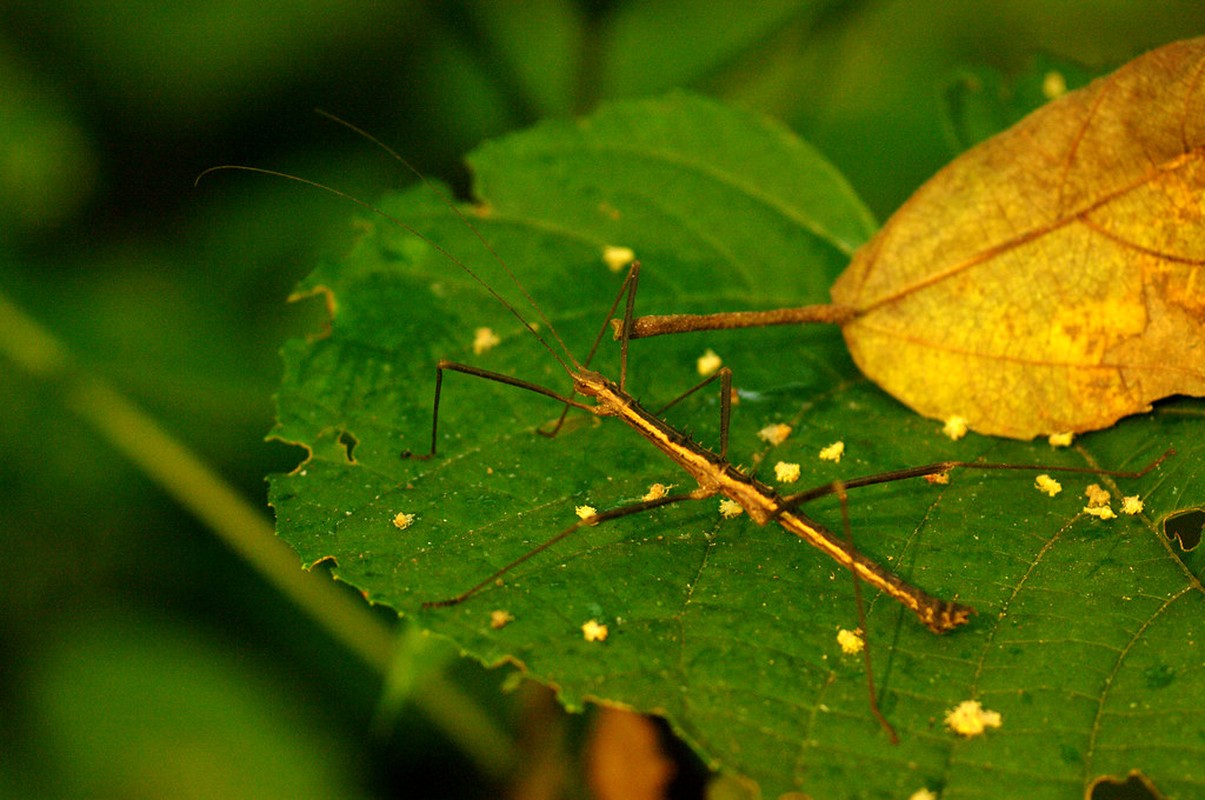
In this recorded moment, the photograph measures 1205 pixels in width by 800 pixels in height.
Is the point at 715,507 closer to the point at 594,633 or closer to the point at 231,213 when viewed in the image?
the point at 594,633

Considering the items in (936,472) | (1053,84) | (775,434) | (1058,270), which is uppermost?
(1053,84)

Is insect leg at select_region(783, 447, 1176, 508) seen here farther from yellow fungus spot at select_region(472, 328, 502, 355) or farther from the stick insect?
yellow fungus spot at select_region(472, 328, 502, 355)

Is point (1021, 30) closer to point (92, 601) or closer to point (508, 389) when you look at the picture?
point (508, 389)

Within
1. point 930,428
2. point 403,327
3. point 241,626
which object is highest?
point 403,327

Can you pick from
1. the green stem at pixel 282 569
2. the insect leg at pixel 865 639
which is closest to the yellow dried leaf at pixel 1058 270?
the insect leg at pixel 865 639

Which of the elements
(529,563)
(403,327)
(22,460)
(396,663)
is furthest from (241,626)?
(529,563)

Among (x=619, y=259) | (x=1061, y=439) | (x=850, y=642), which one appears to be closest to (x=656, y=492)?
(x=850, y=642)
